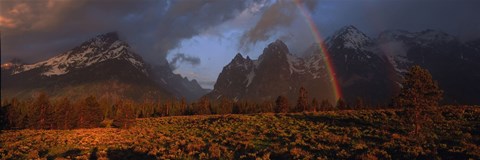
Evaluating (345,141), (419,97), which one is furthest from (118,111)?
(345,141)

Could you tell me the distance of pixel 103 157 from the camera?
3050 cm

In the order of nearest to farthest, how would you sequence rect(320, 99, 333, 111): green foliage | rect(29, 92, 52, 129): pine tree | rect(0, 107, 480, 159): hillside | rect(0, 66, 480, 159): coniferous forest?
rect(0, 107, 480, 159): hillside < rect(0, 66, 480, 159): coniferous forest < rect(29, 92, 52, 129): pine tree < rect(320, 99, 333, 111): green foliage

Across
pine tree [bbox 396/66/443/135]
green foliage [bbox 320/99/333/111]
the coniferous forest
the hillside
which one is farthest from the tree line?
the hillside

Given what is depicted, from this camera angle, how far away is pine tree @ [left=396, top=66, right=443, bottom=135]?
38.0 metres

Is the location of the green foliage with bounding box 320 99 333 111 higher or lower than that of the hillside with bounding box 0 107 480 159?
higher

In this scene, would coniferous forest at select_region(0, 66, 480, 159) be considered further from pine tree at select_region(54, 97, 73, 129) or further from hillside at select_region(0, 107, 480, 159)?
pine tree at select_region(54, 97, 73, 129)

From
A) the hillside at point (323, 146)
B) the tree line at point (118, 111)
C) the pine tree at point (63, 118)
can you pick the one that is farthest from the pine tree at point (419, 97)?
the pine tree at point (63, 118)

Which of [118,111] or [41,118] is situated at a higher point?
[118,111]

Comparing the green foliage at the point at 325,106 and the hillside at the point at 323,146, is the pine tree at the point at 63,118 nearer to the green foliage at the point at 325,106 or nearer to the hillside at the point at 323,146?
the hillside at the point at 323,146

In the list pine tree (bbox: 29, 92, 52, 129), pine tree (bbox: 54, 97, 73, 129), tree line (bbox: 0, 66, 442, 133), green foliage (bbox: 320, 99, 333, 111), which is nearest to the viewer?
tree line (bbox: 0, 66, 442, 133)

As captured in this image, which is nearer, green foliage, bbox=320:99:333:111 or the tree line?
the tree line

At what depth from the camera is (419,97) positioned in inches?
1511

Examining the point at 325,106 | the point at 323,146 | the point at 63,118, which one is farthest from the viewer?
the point at 325,106

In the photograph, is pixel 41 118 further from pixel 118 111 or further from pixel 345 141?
pixel 345 141
